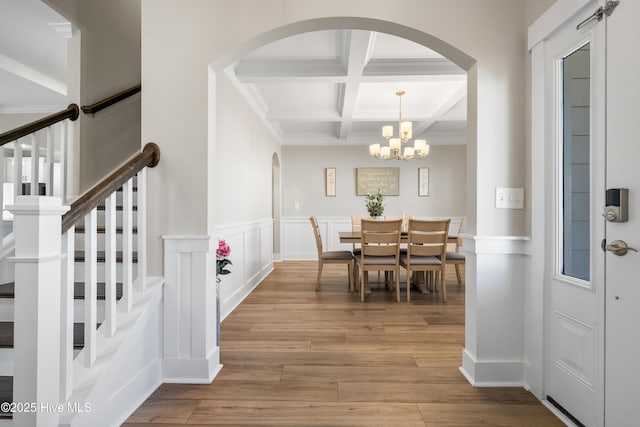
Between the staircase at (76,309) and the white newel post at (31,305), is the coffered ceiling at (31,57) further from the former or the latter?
the white newel post at (31,305)

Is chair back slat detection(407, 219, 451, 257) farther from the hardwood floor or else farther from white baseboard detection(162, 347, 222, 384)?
white baseboard detection(162, 347, 222, 384)

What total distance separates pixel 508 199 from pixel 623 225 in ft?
2.29

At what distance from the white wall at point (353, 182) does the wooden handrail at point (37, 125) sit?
470 centimetres

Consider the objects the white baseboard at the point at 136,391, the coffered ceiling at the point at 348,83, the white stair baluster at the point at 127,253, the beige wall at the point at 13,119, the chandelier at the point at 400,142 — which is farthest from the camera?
the beige wall at the point at 13,119

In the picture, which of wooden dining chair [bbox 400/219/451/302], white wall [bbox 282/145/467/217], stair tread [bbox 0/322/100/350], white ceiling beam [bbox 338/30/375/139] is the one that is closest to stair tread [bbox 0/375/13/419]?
stair tread [bbox 0/322/100/350]

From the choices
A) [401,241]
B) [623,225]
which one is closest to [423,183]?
[401,241]

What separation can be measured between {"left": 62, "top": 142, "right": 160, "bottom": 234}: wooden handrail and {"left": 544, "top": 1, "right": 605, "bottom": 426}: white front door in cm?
220

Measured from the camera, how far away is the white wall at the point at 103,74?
300 cm

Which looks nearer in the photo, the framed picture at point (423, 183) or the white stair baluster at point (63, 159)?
the white stair baluster at point (63, 159)

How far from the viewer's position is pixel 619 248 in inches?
53.7

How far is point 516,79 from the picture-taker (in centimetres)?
205

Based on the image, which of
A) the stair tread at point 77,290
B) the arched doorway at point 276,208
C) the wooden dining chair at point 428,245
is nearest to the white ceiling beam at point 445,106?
the wooden dining chair at point 428,245

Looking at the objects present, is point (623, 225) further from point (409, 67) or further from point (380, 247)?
point (409, 67)

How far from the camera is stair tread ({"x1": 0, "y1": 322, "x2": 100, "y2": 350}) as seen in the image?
5.27 ft
